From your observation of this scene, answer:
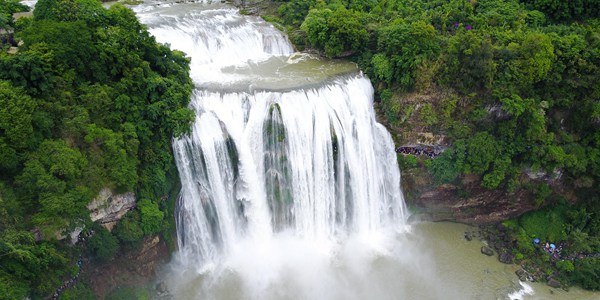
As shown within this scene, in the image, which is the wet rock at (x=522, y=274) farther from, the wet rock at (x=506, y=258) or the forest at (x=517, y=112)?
the forest at (x=517, y=112)

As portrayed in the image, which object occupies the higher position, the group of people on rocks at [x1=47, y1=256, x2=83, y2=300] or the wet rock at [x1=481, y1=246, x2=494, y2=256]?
the group of people on rocks at [x1=47, y1=256, x2=83, y2=300]

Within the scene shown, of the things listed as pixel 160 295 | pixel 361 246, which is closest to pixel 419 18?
pixel 361 246

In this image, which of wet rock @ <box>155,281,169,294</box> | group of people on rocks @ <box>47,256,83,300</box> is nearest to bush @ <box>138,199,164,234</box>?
group of people on rocks @ <box>47,256,83,300</box>

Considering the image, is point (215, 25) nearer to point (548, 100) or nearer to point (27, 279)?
point (27, 279)

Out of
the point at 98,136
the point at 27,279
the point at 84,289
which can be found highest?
the point at 98,136

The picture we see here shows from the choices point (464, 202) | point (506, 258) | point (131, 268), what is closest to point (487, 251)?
point (506, 258)

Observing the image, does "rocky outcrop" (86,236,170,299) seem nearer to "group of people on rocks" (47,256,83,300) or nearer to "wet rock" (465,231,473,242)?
"group of people on rocks" (47,256,83,300)
